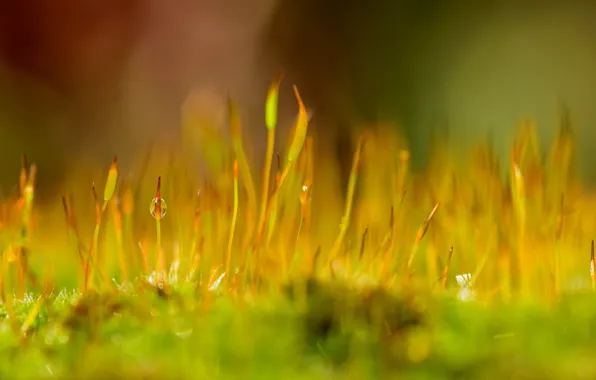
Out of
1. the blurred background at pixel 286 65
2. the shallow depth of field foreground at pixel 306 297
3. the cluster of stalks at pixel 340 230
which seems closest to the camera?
the shallow depth of field foreground at pixel 306 297

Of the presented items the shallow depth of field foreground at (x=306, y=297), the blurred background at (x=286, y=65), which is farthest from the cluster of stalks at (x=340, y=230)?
the blurred background at (x=286, y=65)

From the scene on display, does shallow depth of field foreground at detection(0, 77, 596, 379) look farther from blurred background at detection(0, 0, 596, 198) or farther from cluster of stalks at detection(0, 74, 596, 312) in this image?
blurred background at detection(0, 0, 596, 198)

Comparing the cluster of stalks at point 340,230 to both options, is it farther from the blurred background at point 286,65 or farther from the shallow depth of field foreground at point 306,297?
the blurred background at point 286,65

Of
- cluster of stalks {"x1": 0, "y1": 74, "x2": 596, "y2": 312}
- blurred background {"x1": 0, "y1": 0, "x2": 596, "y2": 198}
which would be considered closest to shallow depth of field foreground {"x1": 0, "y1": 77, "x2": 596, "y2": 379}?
cluster of stalks {"x1": 0, "y1": 74, "x2": 596, "y2": 312}

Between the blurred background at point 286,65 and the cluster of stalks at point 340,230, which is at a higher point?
the blurred background at point 286,65

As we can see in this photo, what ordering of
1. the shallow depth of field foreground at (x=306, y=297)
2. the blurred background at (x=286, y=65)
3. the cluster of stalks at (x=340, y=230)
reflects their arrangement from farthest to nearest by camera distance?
Result: the blurred background at (x=286, y=65)
the cluster of stalks at (x=340, y=230)
the shallow depth of field foreground at (x=306, y=297)

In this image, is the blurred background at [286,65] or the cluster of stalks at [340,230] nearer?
the cluster of stalks at [340,230]

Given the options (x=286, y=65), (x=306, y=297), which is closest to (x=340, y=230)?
(x=306, y=297)
